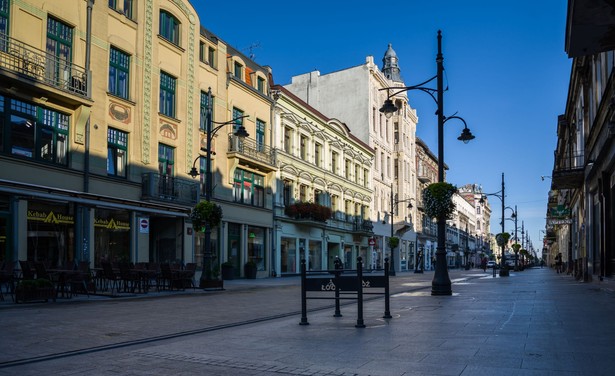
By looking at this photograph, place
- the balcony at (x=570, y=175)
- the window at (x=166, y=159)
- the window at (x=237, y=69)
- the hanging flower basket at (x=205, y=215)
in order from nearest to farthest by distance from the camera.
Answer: the hanging flower basket at (x=205, y=215), the balcony at (x=570, y=175), the window at (x=166, y=159), the window at (x=237, y=69)

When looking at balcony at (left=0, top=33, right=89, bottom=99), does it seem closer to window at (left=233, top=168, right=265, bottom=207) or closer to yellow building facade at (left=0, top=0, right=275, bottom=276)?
yellow building facade at (left=0, top=0, right=275, bottom=276)

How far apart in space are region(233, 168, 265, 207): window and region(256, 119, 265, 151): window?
5.93 feet

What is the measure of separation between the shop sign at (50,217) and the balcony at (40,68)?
4516mm

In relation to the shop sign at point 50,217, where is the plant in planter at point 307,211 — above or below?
above

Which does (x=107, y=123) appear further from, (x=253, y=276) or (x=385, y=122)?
(x=385, y=122)

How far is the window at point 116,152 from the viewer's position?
2461 centimetres

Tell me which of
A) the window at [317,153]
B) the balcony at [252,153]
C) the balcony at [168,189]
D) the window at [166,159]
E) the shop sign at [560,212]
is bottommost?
the shop sign at [560,212]

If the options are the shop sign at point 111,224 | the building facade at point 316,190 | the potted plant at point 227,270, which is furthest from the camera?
the building facade at point 316,190

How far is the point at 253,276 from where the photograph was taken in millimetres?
34281

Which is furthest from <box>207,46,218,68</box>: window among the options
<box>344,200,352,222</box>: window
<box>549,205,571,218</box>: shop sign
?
<box>344,200,352,222</box>: window

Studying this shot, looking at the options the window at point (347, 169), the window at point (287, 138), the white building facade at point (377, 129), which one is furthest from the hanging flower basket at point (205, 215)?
the white building facade at point (377, 129)

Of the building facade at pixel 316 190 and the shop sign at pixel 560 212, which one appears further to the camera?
the building facade at pixel 316 190

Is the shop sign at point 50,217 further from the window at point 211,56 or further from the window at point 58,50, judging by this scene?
the window at point 211,56

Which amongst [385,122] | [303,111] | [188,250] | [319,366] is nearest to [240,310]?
[319,366]
